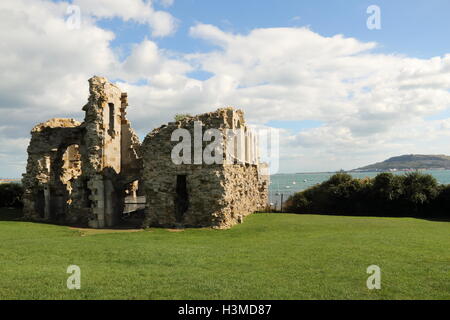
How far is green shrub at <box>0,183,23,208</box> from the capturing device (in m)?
30.9

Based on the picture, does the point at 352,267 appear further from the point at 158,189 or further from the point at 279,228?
the point at 158,189

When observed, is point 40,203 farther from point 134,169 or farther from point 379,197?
point 379,197

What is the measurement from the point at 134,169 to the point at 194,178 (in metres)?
6.11

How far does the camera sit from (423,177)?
2683cm

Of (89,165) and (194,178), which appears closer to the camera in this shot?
(194,178)

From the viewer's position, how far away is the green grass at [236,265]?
26.0 ft

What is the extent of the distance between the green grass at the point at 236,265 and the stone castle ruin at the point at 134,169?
3.72 m

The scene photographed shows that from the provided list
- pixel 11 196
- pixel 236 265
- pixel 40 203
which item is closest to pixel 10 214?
pixel 40 203

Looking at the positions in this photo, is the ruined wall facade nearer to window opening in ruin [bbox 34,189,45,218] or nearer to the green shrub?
window opening in ruin [bbox 34,189,45,218]

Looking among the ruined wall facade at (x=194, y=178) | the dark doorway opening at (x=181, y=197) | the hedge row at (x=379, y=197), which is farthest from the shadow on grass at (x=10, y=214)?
the hedge row at (x=379, y=197)

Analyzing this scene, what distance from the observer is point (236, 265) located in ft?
34.4

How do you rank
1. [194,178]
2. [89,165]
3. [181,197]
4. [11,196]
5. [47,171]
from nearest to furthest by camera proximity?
1. [194,178]
2. [89,165]
3. [181,197]
4. [47,171]
5. [11,196]
